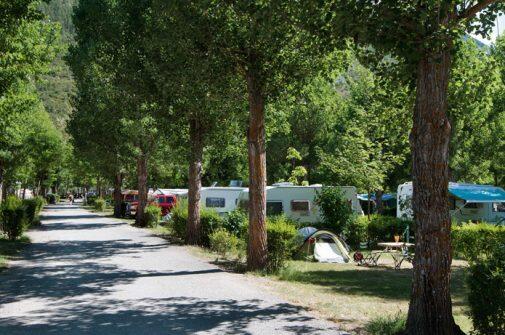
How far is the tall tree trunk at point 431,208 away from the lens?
6.08 metres

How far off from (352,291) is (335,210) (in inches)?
411

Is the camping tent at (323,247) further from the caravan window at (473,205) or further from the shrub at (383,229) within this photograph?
the caravan window at (473,205)

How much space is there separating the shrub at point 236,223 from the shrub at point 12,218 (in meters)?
7.10

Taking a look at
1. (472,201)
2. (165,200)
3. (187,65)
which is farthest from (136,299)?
(165,200)

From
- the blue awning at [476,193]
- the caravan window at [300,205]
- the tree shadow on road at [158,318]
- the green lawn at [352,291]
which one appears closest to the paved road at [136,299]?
the tree shadow on road at [158,318]

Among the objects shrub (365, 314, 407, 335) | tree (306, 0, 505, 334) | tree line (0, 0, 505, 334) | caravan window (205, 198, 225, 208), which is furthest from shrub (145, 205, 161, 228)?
A: tree (306, 0, 505, 334)

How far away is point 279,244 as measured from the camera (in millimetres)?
12250

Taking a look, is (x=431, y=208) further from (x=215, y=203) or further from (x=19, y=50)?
(x=215, y=203)

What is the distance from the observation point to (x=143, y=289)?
967 cm

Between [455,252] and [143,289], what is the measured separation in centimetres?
1243

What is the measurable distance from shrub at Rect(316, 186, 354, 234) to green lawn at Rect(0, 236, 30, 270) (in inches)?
434

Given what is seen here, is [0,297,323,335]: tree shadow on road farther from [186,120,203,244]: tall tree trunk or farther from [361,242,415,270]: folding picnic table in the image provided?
[186,120,203,244]: tall tree trunk

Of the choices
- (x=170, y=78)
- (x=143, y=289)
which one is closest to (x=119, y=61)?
(x=170, y=78)

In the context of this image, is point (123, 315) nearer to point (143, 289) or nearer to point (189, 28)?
point (143, 289)
